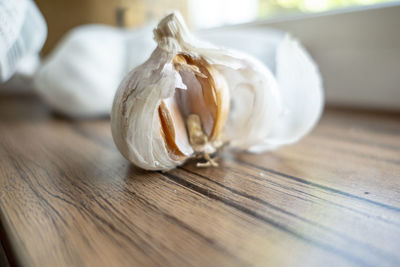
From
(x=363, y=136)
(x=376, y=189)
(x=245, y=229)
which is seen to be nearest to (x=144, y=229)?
(x=245, y=229)

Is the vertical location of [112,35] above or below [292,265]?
above

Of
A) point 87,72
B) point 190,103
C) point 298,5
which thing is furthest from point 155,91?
point 298,5

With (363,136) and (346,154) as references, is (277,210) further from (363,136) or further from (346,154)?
(363,136)

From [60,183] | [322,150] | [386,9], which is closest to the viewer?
[60,183]

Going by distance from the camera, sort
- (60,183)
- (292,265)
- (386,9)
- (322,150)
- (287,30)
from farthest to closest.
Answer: (287,30), (386,9), (322,150), (60,183), (292,265)

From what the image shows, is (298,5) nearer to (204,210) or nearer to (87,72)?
(87,72)

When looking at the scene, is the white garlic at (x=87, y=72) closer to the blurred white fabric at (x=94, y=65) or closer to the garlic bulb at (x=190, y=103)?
the blurred white fabric at (x=94, y=65)

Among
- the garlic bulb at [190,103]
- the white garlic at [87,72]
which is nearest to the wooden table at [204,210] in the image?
the garlic bulb at [190,103]
